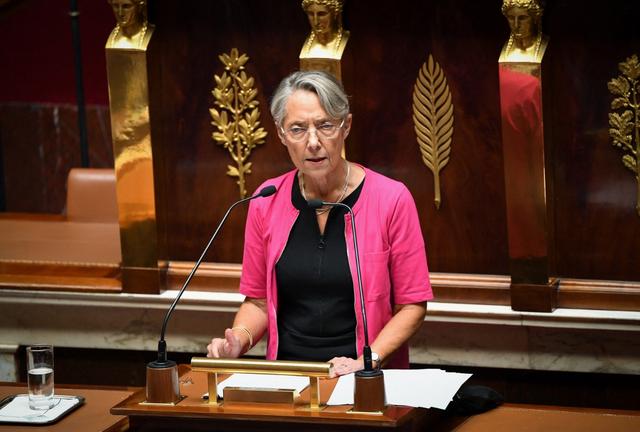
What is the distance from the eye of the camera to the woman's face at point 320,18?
13.4 feet

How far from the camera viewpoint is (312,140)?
130 inches

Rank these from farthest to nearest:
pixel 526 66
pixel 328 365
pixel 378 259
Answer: pixel 526 66, pixel 378 259, pixel 328 365

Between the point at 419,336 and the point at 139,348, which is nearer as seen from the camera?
the point at 419,336

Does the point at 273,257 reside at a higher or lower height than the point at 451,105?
lower

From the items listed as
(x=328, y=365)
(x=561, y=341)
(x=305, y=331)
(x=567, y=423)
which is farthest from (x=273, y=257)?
(x=561, y=341)

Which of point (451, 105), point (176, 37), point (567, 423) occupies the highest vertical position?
point (176, 37)

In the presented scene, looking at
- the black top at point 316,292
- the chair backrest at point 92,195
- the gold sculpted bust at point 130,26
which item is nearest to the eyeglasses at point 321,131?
the black top at point 316,292

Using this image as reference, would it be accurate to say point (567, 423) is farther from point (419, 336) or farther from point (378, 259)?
point (419, 336)

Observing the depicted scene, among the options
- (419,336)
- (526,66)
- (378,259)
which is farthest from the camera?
(419,336)

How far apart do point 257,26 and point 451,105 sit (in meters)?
0.69

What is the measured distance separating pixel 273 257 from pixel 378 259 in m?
0.28

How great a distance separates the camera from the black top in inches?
132

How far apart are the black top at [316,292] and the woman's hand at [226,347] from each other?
0.63ft

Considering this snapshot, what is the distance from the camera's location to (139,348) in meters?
4.60
